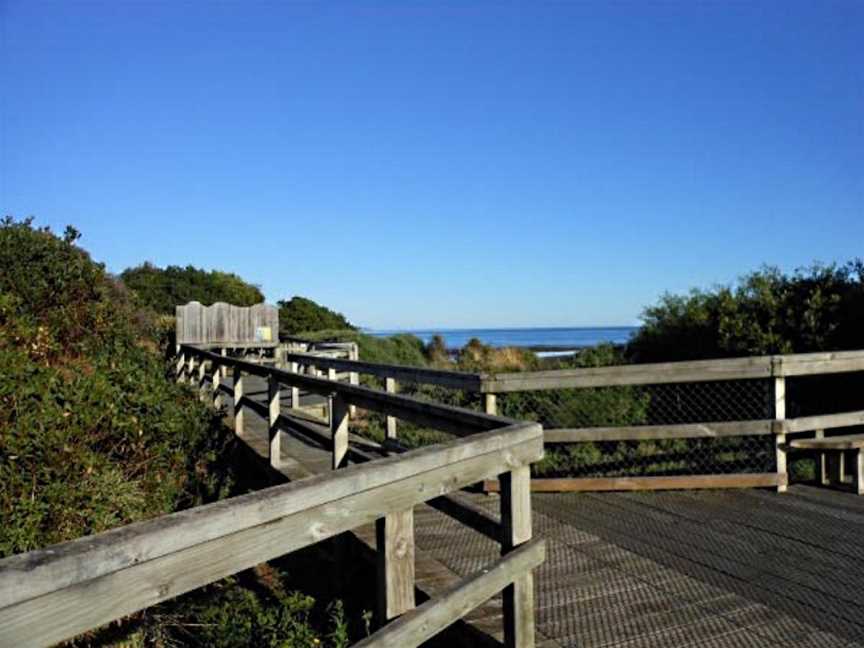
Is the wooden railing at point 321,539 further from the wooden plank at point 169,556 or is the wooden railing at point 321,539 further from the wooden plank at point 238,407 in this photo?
the wooden plank at point 238,407

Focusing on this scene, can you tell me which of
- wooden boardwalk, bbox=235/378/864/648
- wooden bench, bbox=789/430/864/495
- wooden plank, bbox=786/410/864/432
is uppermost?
wooden plank, bbox=786/410/864/432

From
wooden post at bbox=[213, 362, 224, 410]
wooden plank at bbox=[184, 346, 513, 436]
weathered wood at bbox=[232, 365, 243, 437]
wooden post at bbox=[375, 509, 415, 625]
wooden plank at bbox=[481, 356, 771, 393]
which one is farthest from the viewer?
wooden post at bbox=[213, 362, 224, 410]

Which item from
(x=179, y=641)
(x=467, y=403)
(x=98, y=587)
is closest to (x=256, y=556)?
(x=98, y=587)

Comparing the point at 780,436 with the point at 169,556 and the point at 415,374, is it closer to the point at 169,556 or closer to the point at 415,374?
the point at 415,374

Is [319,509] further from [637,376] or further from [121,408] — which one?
[637,376]

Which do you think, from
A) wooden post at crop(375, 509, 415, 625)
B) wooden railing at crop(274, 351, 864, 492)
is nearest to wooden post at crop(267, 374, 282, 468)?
wooden railing at crop(274, 351, 864, 492)

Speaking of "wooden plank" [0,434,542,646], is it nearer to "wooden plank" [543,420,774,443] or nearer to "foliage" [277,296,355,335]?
"wooden plank" [543,420,774,443]

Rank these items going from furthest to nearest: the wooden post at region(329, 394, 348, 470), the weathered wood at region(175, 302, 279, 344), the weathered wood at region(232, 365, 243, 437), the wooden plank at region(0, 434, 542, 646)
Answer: the weathered wood at region(175, 302, 279, 344), the weathered wood at region(232, 365, 243, 437), the wooden post at region(329, 394, 348, 470), the wooden plank at region(0, 434, 542, 646)

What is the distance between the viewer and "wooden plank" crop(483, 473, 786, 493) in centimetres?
590

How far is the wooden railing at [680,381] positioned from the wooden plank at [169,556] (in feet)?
11.4

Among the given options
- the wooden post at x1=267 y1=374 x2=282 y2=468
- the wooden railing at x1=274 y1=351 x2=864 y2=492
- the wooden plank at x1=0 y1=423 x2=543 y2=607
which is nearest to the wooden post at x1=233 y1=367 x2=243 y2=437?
the wooden post at x1=267 y1=374 x2=282 y2=468

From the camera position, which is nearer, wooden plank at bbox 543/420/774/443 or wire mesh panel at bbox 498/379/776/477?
wooden plank at bbox 543/420/774/443

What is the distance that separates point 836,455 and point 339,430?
4.44 meters

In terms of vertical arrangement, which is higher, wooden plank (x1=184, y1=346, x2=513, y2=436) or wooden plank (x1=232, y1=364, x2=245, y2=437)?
wooden plank (x1=184, y1=346, x2=513, y2=436)
